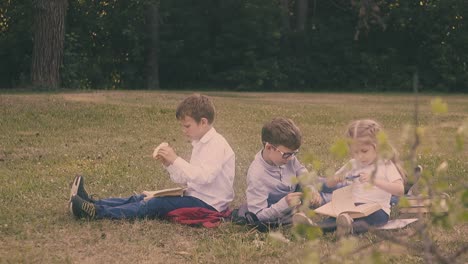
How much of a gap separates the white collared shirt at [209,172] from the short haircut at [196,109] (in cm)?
14

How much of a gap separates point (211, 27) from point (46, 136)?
71.1 ft

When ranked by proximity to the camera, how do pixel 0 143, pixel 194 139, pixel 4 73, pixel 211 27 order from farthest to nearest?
pixel 211 27
pixel 4 73
pixel 0 143
pixel 194 139

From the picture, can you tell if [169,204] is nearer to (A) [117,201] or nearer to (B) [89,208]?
(A) [117,201]

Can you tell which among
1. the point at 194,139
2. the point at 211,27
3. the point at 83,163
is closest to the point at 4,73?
the point at 211,27

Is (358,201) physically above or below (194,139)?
below

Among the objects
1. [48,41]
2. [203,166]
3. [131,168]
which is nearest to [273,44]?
[48,41]

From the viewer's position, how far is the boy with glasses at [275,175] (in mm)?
6031

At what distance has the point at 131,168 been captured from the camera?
9.23 m

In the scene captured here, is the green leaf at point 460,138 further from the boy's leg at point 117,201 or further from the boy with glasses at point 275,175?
the boy's leg at point 117,201

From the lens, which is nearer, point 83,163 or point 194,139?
point 194,139

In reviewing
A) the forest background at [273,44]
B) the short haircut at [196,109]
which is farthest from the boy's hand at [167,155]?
the forest background at [273,44]

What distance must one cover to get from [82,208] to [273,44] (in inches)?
1091

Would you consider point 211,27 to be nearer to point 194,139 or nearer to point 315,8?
point 315,8

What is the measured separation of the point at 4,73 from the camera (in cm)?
2891
